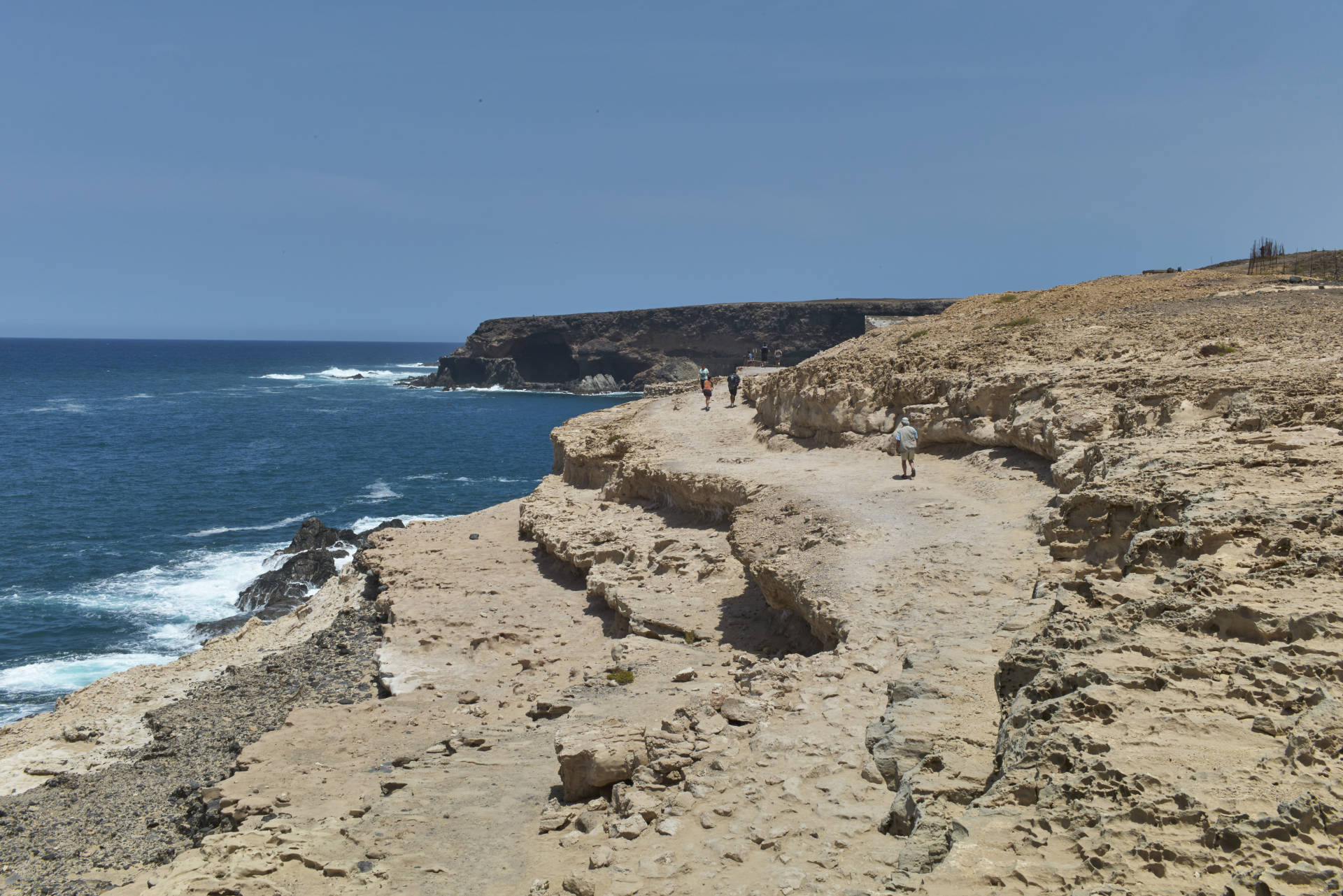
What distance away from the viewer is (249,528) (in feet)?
127

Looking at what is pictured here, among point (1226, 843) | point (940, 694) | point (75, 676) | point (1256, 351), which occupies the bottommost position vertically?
point (75, 676)

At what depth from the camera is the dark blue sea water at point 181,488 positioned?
26297mm

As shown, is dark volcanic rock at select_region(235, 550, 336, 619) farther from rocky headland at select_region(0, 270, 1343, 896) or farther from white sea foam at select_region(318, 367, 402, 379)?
white sea foam at select_region(318, 367, 402, 379)

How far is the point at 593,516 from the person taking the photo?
73.5ft

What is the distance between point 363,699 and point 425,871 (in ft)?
27.0

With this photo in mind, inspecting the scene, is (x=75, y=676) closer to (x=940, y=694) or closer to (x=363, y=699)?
(x=363, y=699)

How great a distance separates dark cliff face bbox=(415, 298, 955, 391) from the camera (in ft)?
356

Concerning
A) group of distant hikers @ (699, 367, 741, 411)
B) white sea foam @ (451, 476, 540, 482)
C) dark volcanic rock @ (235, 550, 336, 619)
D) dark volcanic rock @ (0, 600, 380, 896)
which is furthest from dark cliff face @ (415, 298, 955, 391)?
dark volcanic rock @ (0, 600, 380, 896)

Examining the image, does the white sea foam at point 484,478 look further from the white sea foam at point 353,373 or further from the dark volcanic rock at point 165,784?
the white sea foam at point 353,373

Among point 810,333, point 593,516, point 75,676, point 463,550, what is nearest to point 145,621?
point 75,676

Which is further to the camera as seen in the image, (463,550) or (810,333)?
(810,333)

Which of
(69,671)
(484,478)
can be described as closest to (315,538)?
(69,671)

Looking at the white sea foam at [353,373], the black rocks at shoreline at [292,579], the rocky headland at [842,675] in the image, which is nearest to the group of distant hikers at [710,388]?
the rocky headland at [842,675]

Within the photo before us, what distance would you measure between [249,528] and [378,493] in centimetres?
873
